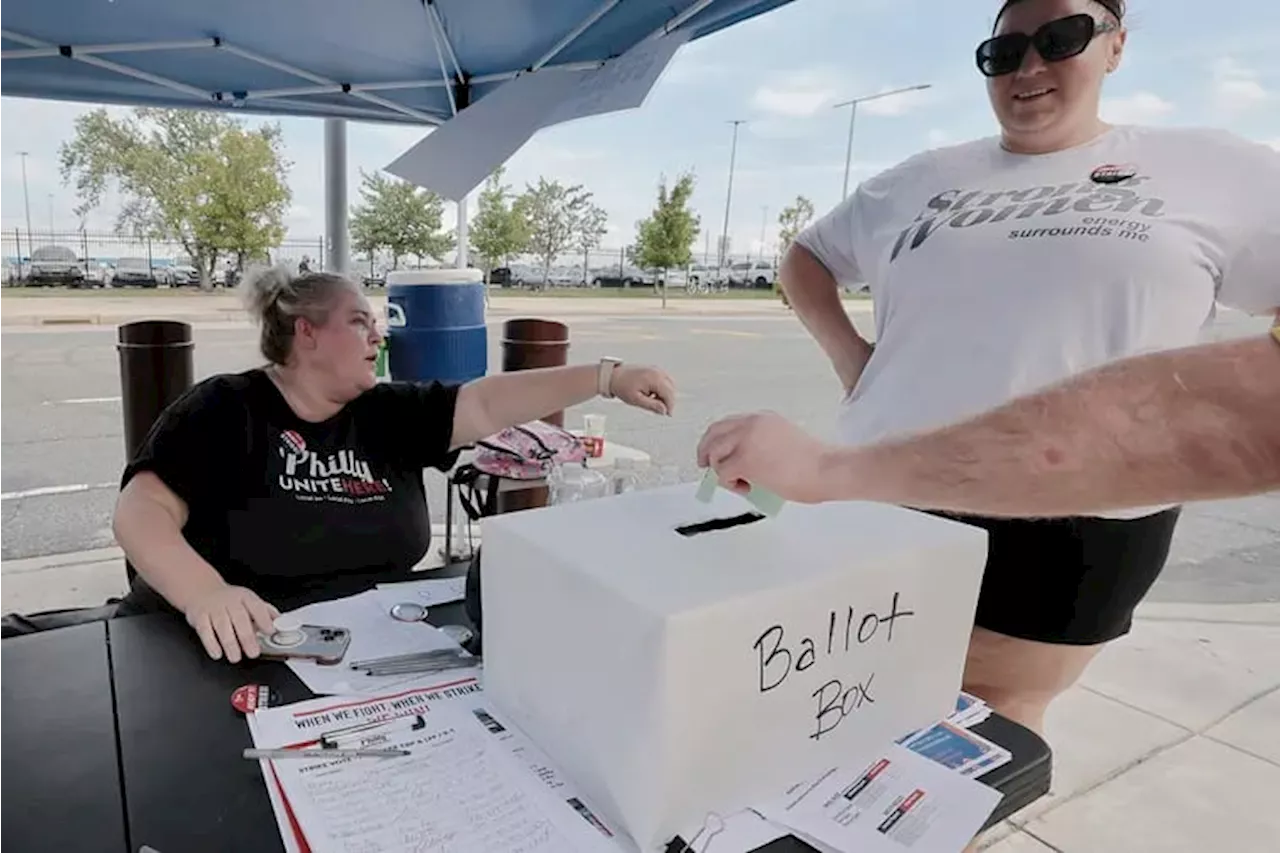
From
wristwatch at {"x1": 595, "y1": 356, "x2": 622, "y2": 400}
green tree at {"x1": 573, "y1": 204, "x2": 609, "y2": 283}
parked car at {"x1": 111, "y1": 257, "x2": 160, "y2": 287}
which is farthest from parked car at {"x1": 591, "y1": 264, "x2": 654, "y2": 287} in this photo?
wristwatch at {"x1": 595, "y1": 356, "x2": 622, "y2": 400}

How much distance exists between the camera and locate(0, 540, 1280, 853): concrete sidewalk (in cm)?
169

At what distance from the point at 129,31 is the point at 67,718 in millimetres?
2359

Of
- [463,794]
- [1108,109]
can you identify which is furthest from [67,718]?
[1108,109]

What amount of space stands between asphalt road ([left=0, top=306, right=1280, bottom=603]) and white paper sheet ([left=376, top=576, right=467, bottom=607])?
0.80 metres

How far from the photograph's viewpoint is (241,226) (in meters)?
17.1

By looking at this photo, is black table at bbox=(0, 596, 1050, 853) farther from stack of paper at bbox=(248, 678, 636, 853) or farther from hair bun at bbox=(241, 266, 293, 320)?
hair bun at bbox=(241, 266, 293, 320)

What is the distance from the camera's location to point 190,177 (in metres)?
17.2

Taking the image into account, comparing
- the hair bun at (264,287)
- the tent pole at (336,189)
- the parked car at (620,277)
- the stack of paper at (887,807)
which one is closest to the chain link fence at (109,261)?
the parked car at (620,277)

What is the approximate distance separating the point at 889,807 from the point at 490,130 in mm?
2528

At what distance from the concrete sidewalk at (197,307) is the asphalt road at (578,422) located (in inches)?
47.0

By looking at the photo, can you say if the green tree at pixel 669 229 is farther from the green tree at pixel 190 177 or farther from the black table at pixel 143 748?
the black table at pixel 143 748

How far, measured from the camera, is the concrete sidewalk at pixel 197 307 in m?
11.5

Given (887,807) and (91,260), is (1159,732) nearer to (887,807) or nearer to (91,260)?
(887,807)

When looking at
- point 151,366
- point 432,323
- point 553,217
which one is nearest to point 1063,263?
point 432,323
